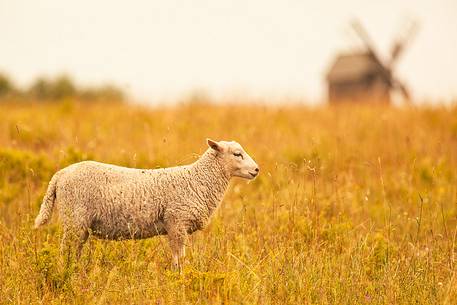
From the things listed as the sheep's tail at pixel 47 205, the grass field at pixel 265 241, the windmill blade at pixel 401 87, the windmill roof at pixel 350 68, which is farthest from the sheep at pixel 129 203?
the windmill roof at pixel 350 68

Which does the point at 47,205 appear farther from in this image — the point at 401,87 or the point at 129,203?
the point at 401,87

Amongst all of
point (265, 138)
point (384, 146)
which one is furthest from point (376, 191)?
point (265, 138)

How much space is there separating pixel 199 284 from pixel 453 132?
925cm

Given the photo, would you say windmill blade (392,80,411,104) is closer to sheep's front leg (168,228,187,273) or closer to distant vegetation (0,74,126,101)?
distant vegetation (0,74,126,101)

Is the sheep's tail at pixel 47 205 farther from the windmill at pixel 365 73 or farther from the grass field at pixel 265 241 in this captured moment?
the windmill at pixel 365 73

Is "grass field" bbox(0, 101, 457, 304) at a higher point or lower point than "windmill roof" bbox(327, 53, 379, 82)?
lower

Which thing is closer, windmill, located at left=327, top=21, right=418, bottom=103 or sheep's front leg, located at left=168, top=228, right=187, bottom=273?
sheep's front leg, located at left=168, top=228, right=187, bottom=273

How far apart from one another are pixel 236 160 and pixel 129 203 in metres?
1.05

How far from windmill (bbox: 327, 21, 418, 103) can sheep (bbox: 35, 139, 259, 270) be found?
81.4ft

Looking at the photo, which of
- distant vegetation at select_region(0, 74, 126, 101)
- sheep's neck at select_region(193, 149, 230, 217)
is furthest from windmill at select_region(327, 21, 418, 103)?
sheep's neck at select_region(193, 149, 230, 217)

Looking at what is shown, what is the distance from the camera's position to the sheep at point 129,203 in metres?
5.72

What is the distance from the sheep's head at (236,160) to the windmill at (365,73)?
2456 centimetres

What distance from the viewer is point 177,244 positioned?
5785 mm

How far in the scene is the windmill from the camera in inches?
1272
